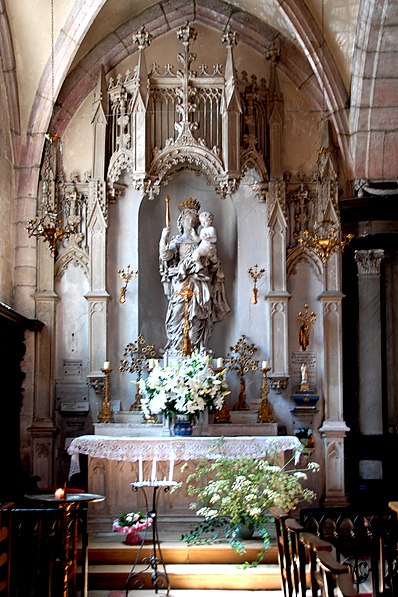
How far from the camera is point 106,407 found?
12648 millimetres

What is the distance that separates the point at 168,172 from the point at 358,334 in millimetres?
3469

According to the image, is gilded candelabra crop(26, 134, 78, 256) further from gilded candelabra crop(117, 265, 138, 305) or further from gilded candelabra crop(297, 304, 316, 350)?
gilded candelabra crop(297, 304, 316, 350)

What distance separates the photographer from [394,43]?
1259 centimetres

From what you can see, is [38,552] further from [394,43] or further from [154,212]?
[394,43]

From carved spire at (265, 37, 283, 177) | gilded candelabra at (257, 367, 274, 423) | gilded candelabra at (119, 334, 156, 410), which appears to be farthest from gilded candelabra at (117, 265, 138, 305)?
carved spire at (265, 37, 283, 177)

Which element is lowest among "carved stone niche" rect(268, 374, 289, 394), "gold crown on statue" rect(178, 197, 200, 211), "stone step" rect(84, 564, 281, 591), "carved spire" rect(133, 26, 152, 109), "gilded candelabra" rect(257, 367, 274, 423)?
"stone step" rect(84, 564, 281, 591)

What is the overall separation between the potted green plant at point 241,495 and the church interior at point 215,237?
192 cm

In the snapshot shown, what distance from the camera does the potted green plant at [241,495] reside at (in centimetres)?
1009

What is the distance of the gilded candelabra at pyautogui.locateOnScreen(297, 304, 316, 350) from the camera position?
13094 millimetres

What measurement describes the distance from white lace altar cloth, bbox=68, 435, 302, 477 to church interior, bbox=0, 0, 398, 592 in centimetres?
115

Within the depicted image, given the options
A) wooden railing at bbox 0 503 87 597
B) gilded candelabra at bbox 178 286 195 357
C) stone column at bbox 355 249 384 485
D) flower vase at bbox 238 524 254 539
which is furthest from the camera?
stone column at bbox 355 249 384 485

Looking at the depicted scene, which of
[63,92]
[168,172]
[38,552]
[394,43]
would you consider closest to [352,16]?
[394,43]

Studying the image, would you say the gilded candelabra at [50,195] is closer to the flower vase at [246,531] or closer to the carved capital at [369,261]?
the carved capital at [369,261]

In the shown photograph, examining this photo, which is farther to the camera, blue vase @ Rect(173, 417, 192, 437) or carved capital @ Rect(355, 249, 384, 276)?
carved capital @ Rect(355, 249, 384, 276)
